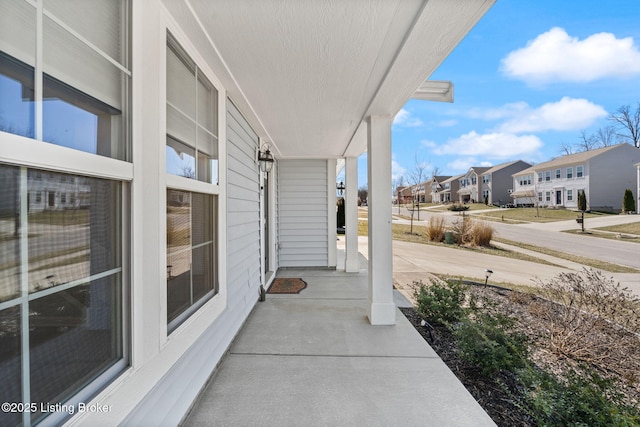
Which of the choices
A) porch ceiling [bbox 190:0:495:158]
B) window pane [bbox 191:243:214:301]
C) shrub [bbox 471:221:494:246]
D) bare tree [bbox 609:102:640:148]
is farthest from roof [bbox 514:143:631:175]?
window pane [bbox 191:243:214:301]

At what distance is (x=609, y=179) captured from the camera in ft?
69.2

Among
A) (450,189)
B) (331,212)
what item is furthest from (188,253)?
(450,189)

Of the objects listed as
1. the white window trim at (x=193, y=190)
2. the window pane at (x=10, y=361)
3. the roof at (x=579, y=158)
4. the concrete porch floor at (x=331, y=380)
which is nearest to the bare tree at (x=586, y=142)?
the roof at (x=579, y=158)

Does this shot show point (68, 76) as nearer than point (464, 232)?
Yes

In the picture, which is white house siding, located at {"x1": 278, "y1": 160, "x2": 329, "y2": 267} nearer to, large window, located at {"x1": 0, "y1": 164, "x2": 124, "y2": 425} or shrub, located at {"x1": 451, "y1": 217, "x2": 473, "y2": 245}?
large window, located at {"x1": 0, "y1": 164, "x2": 124, "y2": 425}

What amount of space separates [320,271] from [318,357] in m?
3.34

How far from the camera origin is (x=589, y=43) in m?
5.82

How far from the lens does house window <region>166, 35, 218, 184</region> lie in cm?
163

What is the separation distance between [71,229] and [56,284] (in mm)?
184

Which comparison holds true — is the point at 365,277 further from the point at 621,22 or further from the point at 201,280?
the point at 621,22

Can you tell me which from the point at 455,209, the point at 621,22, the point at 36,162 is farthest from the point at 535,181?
the point at 36,162

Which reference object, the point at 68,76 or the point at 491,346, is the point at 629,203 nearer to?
the point at 491,346

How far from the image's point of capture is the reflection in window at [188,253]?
1.61 m

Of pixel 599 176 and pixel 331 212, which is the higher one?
pixel 599 176
